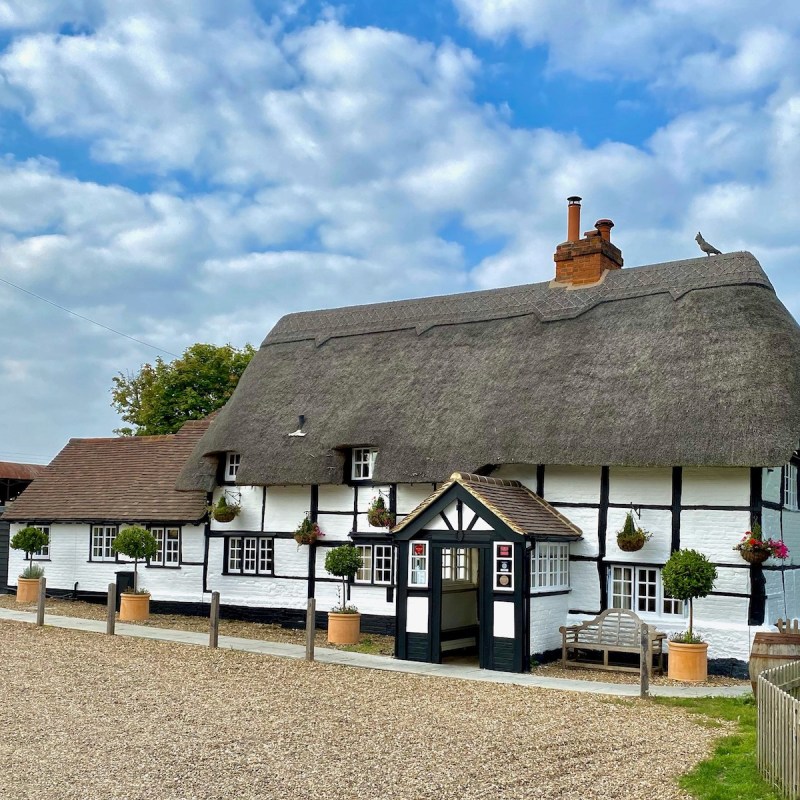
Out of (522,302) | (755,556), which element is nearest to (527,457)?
(755,556)

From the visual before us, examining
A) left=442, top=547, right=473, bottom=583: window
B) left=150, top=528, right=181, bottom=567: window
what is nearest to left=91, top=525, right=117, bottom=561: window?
left=150, top=528, right=181, bottom=567: window

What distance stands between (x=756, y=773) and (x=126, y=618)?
15.7m

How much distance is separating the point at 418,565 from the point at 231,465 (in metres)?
7.35

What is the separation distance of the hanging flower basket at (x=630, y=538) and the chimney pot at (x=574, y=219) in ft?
23.4

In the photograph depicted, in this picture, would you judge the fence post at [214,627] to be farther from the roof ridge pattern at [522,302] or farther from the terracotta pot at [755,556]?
the terracotta pot at [755,556]

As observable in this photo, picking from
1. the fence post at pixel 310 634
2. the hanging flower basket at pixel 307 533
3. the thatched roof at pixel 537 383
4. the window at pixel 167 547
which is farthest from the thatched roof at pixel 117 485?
the fence post at pixel 310 634

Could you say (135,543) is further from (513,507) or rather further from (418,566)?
(513,507)

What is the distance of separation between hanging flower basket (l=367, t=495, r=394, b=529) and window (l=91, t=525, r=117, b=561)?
27.0 ft

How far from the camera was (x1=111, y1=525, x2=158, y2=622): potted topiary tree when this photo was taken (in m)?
20.9

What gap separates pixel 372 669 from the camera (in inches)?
586

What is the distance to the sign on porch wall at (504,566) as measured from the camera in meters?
15.2

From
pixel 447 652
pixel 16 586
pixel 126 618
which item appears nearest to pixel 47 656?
pixel 126 618

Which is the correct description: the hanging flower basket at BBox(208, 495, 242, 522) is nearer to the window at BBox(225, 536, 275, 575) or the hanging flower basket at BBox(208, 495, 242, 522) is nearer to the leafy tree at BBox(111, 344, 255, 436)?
the window at BBox(225, 536, 275, 575)

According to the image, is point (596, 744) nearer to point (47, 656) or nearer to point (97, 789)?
point (97, 789)
